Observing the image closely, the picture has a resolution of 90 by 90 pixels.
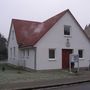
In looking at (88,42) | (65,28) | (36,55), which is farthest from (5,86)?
(88,42)

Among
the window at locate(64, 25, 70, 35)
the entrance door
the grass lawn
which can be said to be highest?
the window at locate(64, 25, 70, 35)

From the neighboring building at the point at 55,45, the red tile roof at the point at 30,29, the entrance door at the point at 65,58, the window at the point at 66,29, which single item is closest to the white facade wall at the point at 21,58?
the neighboring building at the point at 55,45

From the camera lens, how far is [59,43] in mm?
26094

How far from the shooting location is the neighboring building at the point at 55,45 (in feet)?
82.2

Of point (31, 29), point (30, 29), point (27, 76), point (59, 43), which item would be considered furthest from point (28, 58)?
point (27, 76)

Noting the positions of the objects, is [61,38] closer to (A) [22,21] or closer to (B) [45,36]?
(B) [45,36]

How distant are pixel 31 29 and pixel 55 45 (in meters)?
6.92

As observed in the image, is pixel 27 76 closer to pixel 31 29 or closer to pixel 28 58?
pixel 28 58

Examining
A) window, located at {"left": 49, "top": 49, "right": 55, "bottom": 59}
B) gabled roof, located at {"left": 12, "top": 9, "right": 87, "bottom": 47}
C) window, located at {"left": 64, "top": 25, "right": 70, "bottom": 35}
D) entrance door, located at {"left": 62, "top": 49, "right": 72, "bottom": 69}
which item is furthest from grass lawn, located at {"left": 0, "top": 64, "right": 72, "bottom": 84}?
window, located at {"left": 64, "top": 25, "right": 70, "bottom": 35}

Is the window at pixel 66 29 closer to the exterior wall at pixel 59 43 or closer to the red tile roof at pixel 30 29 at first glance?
the exterior wall at pixel 59 43

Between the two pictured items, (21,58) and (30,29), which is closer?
(21,58)

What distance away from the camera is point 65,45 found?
2659cm

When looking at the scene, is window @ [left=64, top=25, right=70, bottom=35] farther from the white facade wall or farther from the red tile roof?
the white facade wall

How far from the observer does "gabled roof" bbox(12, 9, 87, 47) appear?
84.8 ft
